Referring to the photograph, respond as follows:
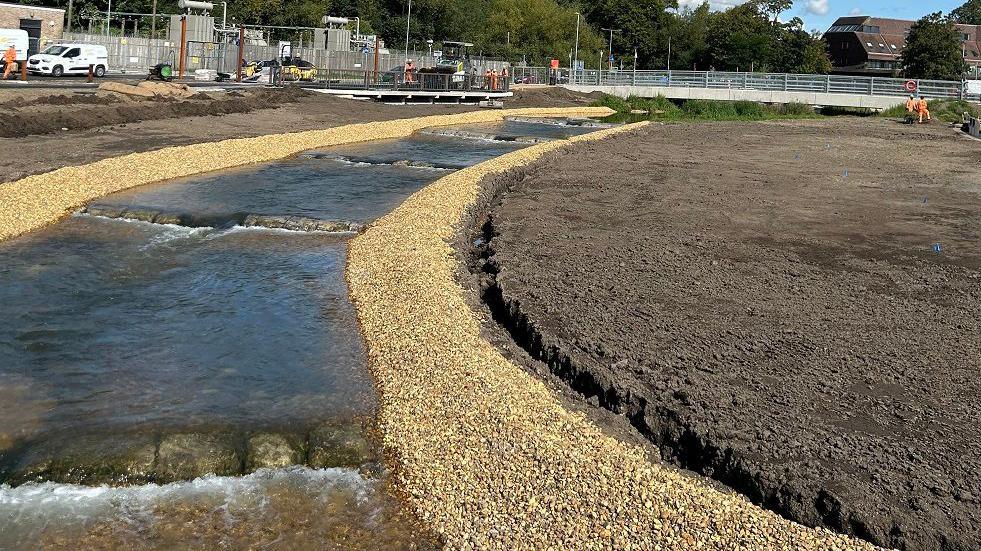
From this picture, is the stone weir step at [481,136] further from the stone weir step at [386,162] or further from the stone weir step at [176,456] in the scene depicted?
the stone weir step at [176,456]

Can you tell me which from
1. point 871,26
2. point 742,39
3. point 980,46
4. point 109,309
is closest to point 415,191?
point 109,309

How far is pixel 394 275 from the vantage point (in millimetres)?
14281

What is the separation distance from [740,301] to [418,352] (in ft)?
14.8

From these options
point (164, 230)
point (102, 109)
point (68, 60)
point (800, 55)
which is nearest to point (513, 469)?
point (164, 230)

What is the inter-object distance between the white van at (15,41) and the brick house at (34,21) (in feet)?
22.8

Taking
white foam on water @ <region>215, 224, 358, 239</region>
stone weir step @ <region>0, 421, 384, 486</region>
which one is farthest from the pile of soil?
stone weir step @ <region>0, 421, 384, 486</region>

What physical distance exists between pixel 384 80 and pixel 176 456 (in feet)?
184

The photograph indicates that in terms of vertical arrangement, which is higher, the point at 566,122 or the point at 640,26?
the point at 640,26

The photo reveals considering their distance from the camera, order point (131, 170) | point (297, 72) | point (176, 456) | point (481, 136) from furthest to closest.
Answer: point (297, 72)
point (481, 136)
point (131, 170)
point (176, 456)

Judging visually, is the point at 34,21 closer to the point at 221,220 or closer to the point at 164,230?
the point at 221,220

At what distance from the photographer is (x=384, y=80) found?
62.3 metres

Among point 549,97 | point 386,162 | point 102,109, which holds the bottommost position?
point 386,162

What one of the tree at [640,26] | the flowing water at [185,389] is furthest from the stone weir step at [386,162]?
the tree at [640,26]

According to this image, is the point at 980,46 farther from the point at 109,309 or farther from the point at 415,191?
the point at 109,309
